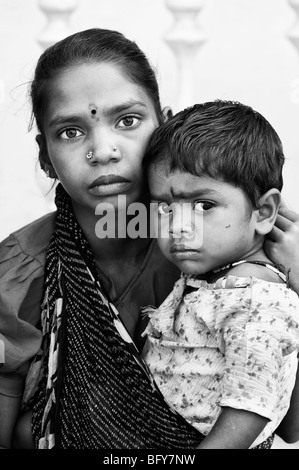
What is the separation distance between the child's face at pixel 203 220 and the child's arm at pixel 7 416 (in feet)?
1.60

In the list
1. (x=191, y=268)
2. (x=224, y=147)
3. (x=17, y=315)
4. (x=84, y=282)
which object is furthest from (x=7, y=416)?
(x=224, y=147)

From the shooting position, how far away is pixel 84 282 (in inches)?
81.9

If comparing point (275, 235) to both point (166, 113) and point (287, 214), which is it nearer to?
point (287, 214)

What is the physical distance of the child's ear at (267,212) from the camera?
1964mm

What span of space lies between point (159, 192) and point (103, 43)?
36 cm

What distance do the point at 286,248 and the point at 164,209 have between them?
0.26 metres

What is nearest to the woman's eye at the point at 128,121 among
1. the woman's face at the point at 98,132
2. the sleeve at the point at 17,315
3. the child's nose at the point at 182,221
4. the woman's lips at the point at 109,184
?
the woman's face at the point at 98,132

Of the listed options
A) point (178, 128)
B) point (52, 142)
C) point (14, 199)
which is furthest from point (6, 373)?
point (14, 199)

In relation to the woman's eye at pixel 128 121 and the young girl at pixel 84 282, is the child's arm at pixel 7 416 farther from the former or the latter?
the woman's eye at pixel 128 121

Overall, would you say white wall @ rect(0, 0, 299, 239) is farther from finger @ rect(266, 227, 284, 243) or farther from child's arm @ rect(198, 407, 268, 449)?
child's arm @ rect(198, 407, 268, 449)

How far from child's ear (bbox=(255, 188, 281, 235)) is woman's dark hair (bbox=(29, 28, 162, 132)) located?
340 millimetres

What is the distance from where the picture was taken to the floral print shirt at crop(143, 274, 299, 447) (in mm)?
1803

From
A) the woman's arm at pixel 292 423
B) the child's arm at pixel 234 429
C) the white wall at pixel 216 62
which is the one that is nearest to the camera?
the child's arm at pixel 234 429

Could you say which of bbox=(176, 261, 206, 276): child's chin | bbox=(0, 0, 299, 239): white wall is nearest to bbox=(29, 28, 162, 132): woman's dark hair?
bbox=(176, 261, 206, 276): child's chin
